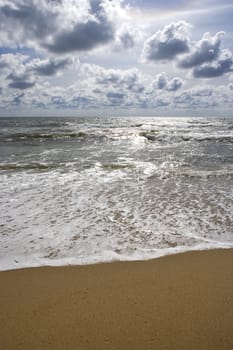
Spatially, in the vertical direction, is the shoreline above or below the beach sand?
below

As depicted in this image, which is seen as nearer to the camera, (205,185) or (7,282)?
(7,282)

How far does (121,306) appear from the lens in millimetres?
2791

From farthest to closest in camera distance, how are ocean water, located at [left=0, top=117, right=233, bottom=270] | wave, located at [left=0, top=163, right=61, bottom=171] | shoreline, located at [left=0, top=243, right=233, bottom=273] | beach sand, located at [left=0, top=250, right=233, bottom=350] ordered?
wave, located at [left=0, top=163, right=61, bottom=171] < ocean water, located at [left=0, top=117, right=233, bottom=270] < shoreline, located at [left=0, top=243, right=233, bottom=273] < beach sand, located at [left=0, top=250, right=233, bottom=350]

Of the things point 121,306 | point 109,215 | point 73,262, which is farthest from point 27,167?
point 121,306

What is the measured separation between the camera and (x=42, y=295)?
3.03 meters

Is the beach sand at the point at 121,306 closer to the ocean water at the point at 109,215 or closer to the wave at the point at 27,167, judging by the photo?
the ocean water at the point at 109,215

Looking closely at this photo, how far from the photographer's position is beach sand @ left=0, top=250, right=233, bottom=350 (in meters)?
2.39

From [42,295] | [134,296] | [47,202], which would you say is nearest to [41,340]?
[42,295]

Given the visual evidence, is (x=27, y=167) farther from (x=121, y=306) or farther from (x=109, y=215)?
(x=121, y=306)

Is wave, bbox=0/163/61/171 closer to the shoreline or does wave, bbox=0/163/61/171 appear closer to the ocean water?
the ocean water

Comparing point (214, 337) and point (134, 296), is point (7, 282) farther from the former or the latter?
point (214, 337)

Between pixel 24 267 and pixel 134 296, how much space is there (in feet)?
5.35

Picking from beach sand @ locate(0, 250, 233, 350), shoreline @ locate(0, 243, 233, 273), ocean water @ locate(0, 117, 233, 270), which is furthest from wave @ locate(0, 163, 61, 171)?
beach sand @ locate(0, 250, 233, 350)

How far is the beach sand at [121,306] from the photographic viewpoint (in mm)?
2389
